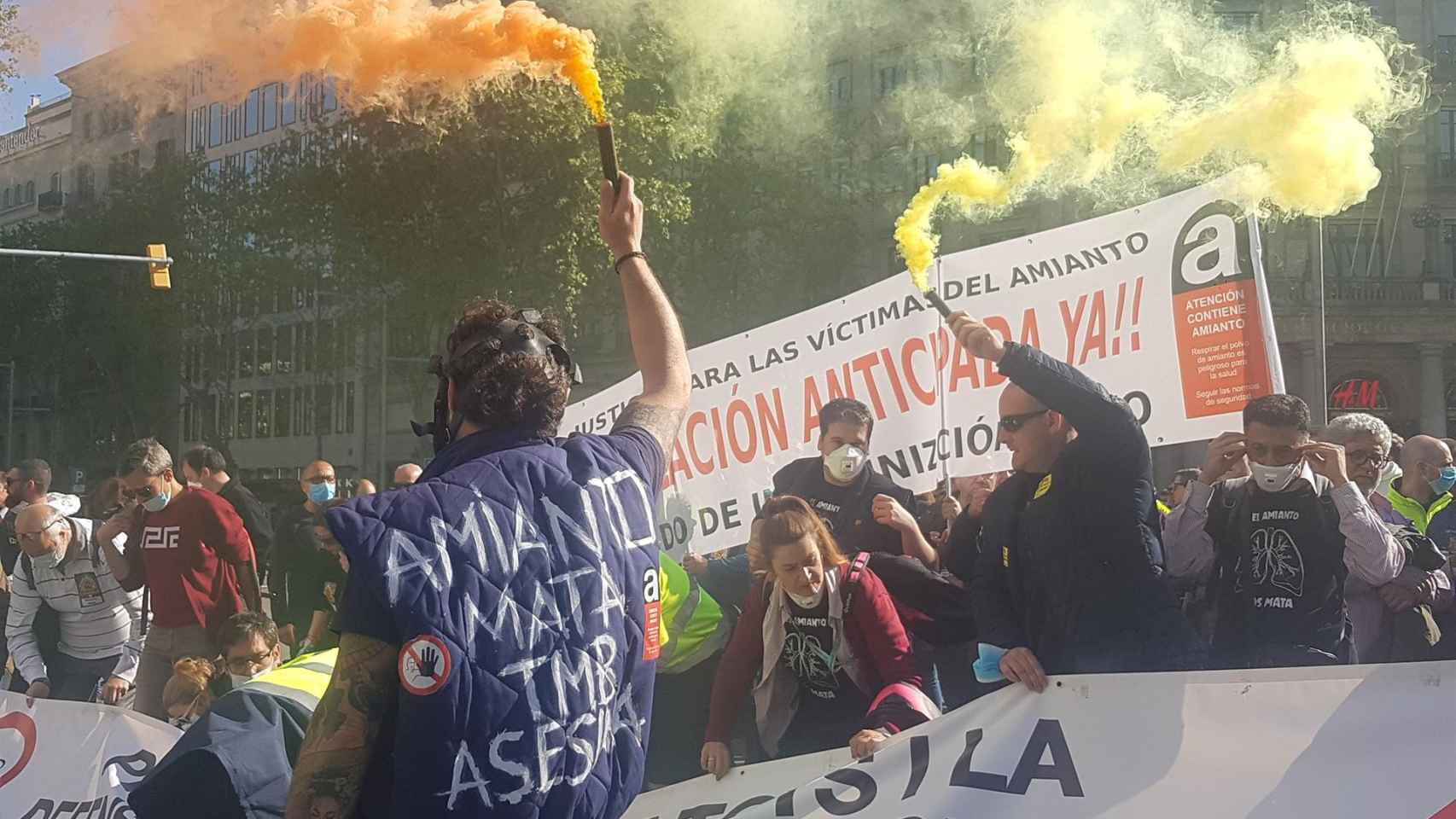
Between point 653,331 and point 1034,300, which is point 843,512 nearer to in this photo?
point 1034,300

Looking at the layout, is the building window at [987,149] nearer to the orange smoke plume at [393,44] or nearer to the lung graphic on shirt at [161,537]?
the lung graphic on shirt at [161,537]

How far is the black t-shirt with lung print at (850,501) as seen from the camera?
20.2 feet

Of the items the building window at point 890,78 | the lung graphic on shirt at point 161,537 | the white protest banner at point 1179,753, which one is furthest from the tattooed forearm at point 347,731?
the building window at point 890,78

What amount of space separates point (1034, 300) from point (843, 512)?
1.41m

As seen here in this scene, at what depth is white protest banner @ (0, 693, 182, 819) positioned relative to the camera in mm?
5195

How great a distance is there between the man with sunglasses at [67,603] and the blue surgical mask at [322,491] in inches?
51.5

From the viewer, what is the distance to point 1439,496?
6.57m

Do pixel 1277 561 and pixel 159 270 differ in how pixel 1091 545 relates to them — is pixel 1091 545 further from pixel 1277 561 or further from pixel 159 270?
pixel 159 270

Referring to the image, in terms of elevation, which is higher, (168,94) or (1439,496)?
(168,94)

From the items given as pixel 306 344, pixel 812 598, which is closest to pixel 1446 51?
pixel 306 344

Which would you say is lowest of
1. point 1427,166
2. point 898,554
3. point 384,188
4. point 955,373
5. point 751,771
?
point 751,771

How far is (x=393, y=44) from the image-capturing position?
13.6 feet

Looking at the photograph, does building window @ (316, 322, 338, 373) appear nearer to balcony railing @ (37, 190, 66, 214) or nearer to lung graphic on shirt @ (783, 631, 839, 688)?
balcony railing @ (37, 190, 66, 214)

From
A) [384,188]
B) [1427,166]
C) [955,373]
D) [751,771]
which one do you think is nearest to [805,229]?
[384,188]
